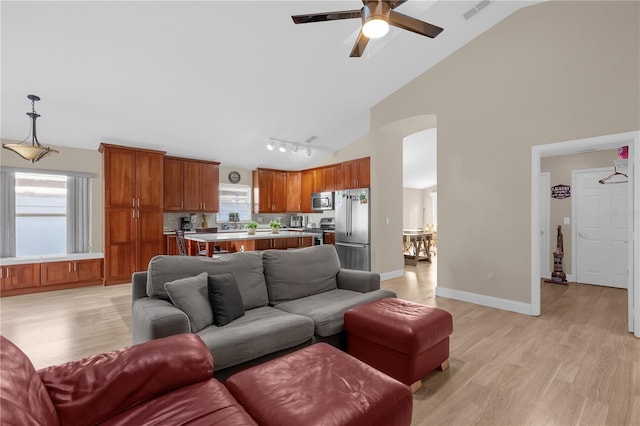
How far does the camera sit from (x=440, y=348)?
2.34m

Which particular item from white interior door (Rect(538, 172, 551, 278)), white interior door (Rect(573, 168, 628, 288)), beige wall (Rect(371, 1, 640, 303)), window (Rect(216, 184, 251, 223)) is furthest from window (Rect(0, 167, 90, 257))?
white interior door (Rect(573, 168, 628, 288))

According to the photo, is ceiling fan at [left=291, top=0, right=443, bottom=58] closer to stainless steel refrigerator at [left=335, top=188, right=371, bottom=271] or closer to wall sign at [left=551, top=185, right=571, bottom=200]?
stainless steel refrigerator at [left=335, top=188, right=371, bottom=271]

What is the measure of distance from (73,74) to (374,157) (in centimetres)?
453

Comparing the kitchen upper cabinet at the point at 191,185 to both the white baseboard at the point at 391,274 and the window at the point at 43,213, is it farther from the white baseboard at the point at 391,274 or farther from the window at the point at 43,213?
the white baseboard at the point at 391,274

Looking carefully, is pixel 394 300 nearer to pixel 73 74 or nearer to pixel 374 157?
pixel 374 157

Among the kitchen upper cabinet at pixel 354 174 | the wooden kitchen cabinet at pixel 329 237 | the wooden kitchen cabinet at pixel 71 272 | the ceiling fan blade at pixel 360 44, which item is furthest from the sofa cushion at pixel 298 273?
the wooden kitchen cabinet at pixel 71 272

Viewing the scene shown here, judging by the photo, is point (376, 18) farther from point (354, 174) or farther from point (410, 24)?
point (354, 174)

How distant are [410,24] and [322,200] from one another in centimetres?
497

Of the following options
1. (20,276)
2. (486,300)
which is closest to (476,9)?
(486,300)

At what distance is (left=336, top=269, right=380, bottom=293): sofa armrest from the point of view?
3.05 m

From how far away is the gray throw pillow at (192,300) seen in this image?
2.07 metres


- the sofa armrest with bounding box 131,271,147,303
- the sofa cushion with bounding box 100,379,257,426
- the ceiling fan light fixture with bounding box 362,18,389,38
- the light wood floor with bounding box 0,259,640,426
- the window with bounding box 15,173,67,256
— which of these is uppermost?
the ceiling fan light fixture with bounding box 362,18,389,38

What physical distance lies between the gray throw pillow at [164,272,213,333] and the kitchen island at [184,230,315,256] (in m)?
2.09

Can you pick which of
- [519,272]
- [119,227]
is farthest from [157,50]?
[519,272]
